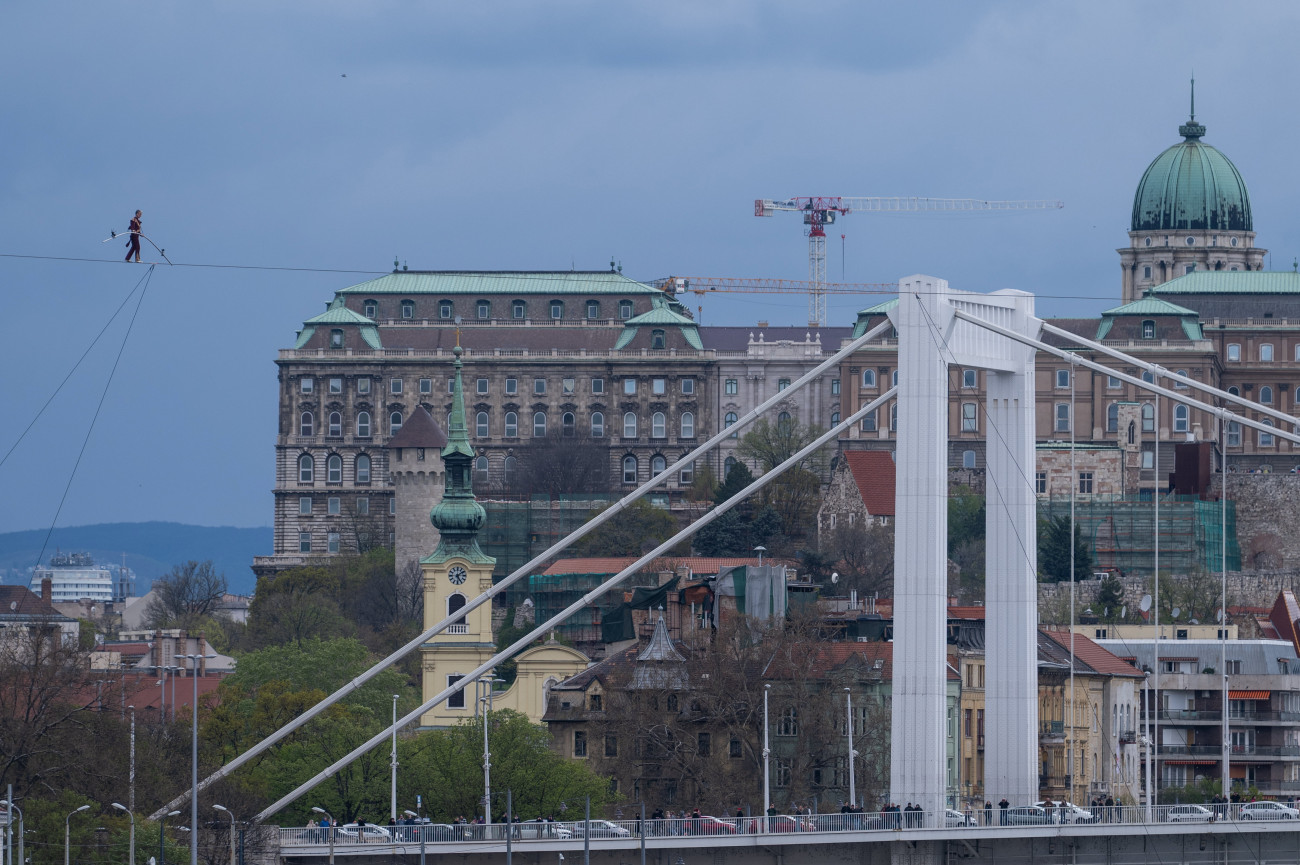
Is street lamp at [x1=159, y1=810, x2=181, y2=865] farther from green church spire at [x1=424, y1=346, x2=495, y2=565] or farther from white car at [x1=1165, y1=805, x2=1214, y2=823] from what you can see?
green church spire at [x1=424, y1=346, x2=495, y2=565]

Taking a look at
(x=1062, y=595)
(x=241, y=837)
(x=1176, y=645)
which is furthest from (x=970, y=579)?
(x=241, y=837)

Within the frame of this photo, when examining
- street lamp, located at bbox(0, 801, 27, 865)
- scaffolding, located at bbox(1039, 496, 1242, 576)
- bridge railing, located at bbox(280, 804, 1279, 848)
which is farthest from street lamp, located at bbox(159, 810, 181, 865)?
scaffolding, located at bbox(1039, 496, 1242, 576)

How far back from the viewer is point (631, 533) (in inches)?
7470

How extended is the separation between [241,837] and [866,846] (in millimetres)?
14774

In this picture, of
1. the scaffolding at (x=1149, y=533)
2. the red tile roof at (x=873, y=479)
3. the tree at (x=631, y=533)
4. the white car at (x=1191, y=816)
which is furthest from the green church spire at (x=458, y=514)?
the white car at (x=1191, y=816)

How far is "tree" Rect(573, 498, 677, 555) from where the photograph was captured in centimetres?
18702

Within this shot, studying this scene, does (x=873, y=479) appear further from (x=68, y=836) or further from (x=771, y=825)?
(x=771, y=825)

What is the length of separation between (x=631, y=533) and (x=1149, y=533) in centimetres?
2917

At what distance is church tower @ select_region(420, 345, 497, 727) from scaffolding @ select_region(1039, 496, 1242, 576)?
41084 millimetres

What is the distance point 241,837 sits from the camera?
3098 inches

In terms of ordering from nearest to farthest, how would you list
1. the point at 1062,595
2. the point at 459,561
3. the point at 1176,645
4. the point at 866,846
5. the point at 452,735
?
the point at 866,846
the point at 452,735
the point at 1176,645
the point at 459,561
the point at 1062,595

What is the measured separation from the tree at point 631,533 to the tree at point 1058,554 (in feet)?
75.1

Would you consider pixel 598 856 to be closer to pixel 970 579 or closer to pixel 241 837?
pixel 241 837

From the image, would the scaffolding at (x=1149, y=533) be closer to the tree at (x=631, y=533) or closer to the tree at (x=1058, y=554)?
the tree at (x=1058, y=554)
